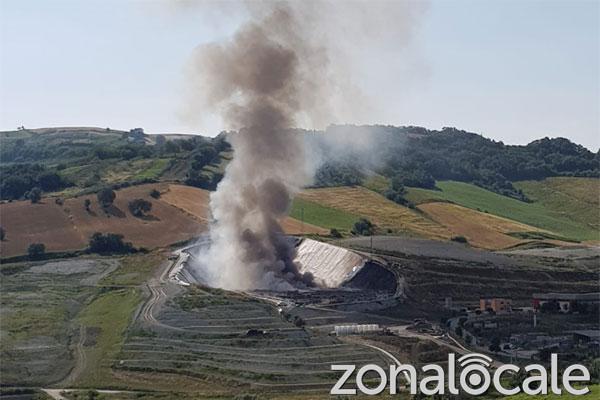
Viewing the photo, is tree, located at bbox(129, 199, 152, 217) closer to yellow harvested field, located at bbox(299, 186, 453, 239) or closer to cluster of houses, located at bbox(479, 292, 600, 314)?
yellow harvested field, located at bbox(299, 186, 453, 239)

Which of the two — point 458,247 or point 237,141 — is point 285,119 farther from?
point 458,247

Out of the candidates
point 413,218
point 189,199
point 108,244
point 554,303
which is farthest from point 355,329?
point 413,218

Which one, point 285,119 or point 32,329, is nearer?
point 32,329

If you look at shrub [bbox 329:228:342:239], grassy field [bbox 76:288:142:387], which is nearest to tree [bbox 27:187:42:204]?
shrub [bbox 329:228:342:239]

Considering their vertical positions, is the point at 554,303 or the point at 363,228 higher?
the point at 363,228

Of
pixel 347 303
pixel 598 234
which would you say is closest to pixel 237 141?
pixel 347 303

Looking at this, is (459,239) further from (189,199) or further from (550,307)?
(550,307)

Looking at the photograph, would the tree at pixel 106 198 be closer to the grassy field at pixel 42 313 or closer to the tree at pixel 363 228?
the grassy field at pixel 42 313
